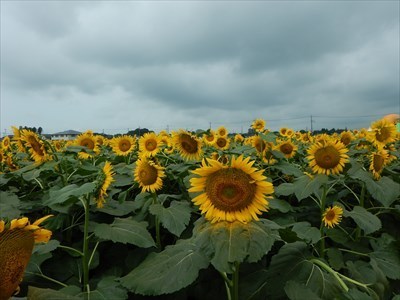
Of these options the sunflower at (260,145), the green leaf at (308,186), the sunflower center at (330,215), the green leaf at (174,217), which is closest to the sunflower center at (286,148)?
the sunflower at (260,145)

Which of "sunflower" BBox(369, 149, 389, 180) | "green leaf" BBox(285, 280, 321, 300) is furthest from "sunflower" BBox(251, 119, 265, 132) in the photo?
"green leaf" BBox(285, 280, 321, 300)

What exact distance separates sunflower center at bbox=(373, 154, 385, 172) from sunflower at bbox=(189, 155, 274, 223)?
6.91 ft

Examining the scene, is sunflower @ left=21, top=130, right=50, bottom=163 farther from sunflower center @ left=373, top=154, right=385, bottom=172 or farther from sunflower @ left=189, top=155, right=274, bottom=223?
sunflower center @ left=373, top=154, right=385, bottom=172

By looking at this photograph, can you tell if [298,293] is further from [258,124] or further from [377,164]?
[258,124]

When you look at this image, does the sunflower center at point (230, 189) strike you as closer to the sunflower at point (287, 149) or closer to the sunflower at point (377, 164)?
the sunflower at point (377, 164)

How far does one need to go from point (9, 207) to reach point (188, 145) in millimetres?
1679

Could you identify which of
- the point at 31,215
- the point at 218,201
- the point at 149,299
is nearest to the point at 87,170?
the point at 31,215

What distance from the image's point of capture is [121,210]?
2.63m

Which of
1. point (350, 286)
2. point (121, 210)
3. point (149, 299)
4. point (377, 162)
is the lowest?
point (149, 299)

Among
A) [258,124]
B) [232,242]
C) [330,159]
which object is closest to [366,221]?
[330,159]

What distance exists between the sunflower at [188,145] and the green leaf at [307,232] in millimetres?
1337

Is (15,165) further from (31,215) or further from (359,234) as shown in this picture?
(359,234)

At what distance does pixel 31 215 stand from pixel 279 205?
2050 millimetres

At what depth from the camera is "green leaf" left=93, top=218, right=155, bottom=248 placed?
79.7 inches
